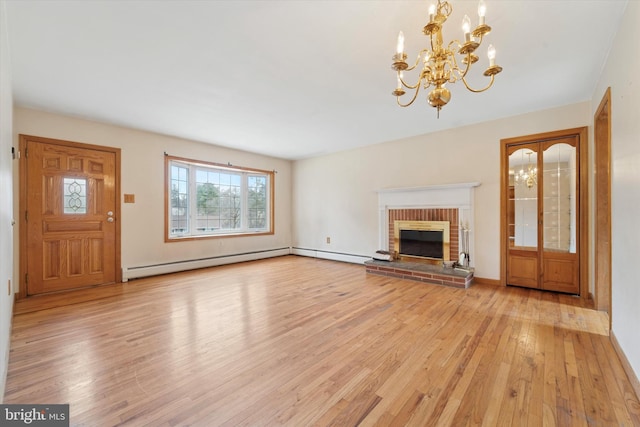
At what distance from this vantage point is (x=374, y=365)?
1.89 meters

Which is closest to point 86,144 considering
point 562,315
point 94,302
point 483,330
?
point 94,302

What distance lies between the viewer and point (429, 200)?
181 inches

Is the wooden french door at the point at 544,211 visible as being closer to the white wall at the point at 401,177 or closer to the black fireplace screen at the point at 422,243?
the white wall at the point at 401,177

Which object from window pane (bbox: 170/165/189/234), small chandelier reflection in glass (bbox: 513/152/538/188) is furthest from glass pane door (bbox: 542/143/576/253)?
window pane (bbox: 170/165/189/234)

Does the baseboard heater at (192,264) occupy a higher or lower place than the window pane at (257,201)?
lower

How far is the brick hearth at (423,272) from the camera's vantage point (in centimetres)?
385

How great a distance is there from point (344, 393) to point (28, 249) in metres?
4.37

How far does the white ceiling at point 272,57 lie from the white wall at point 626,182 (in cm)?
26

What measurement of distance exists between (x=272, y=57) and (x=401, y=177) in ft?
10.8

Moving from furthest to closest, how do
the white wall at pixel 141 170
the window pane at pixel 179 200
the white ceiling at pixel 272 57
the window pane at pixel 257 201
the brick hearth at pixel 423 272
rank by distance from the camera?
the window pane at pixel 257 201 < the window pane at pixel 179 200 < the brick hearth at pixel 423 272 < the white wall at pixel 141 170 < the white ceiling at pixel 272 57

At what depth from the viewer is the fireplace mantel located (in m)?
4.20

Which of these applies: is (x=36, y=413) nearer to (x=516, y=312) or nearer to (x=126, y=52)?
(x=126, y=52)

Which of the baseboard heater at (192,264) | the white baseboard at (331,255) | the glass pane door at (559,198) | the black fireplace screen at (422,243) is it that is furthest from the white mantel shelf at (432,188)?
the baseboard heater at (192,264)

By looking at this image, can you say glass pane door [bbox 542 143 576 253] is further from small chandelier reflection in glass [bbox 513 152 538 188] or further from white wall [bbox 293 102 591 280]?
white wall [bbox 293 102 591 280]
